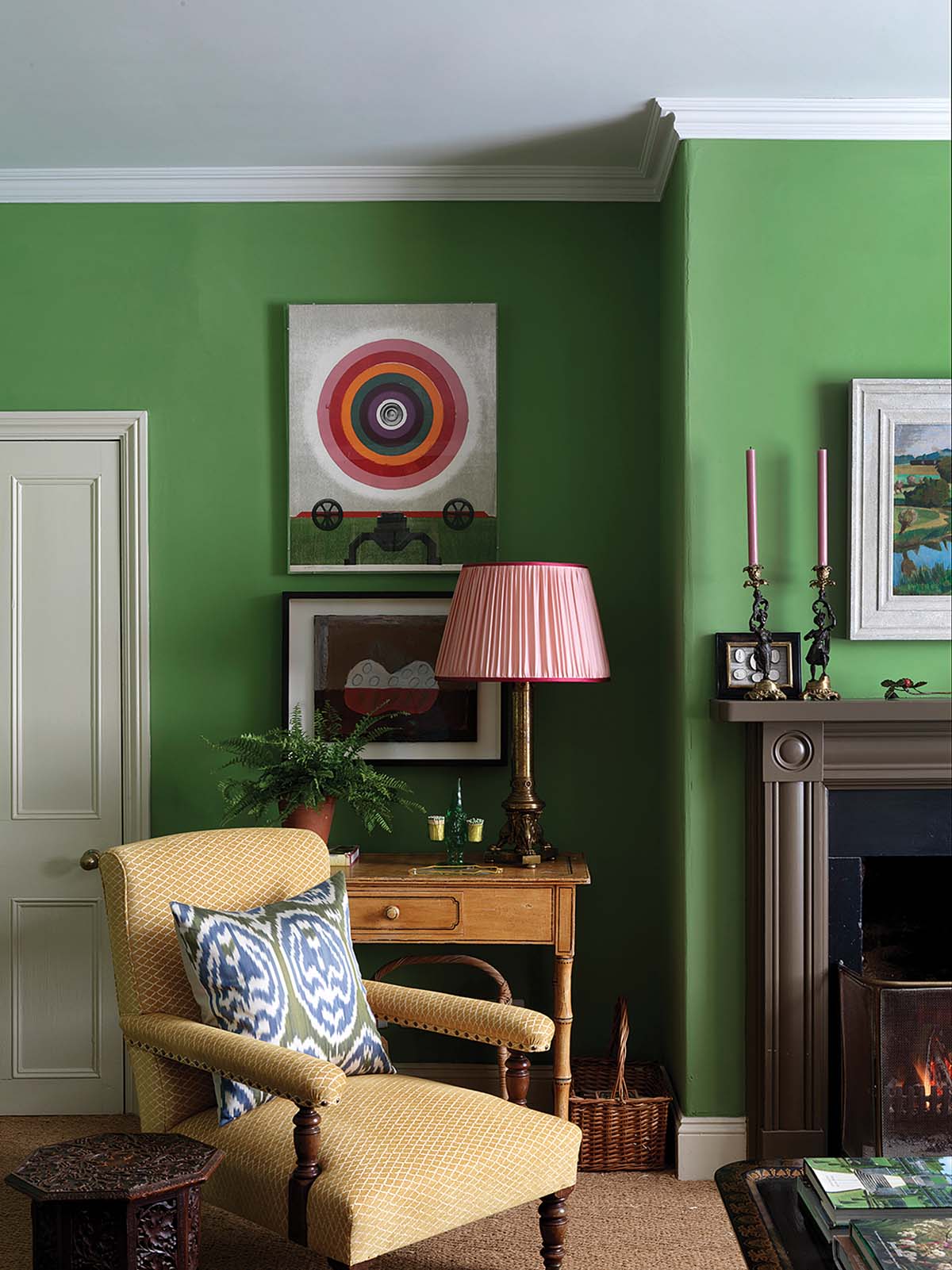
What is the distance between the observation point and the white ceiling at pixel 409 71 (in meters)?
2.42

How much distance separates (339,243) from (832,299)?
1.37m

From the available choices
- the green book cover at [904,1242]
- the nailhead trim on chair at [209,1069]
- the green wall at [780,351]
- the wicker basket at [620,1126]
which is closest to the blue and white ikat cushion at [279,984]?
the nailhead trim on chair at [209,1069]

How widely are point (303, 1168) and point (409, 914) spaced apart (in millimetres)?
898

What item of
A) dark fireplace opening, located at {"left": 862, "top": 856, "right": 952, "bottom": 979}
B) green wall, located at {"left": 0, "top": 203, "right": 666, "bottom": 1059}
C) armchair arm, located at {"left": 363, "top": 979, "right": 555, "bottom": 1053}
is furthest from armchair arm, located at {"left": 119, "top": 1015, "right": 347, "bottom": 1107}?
dark fireplace opening, located at {"left": 862, "top": 856, "right": 952, "bottom": 979}

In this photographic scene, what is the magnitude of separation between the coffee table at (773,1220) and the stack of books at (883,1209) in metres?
0.02

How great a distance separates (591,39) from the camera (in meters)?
2.52

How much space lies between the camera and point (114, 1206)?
1863mm

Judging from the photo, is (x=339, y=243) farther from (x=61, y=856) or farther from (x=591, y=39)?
(x=61, y=856)

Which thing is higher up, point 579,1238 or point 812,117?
point 812,117

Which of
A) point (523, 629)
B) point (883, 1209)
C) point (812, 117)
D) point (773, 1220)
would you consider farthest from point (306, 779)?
point (812, 117)

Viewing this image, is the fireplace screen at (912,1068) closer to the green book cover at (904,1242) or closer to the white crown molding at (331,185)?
the green book cover at (904,1242)

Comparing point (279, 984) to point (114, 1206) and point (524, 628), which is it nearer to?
point (114, 1206)

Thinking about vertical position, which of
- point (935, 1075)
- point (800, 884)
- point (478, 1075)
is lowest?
point (478, 1075)

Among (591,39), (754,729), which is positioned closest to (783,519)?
(754,729)
